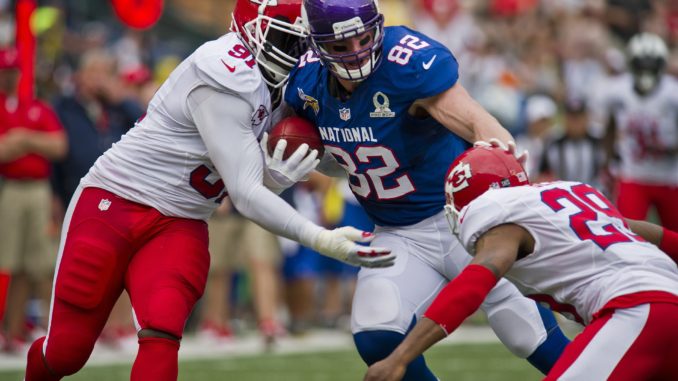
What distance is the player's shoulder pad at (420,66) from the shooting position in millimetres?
4234

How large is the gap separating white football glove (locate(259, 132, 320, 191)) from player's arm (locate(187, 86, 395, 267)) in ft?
0.25

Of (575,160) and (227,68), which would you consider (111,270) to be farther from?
(575,160)

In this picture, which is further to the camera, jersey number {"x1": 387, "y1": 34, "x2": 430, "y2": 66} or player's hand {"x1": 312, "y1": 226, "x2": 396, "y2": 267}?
jersey number {"x1": 387, "y1": 34, "x2": 430, "y2": 66}

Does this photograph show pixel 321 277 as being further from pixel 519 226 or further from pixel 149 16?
pixel 519 226

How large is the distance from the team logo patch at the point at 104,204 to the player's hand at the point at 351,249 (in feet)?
3.00

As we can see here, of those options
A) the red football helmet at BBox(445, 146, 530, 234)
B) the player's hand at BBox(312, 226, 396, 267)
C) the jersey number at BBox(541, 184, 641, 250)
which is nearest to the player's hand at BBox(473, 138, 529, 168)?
the red football helmet at BBox(445, 146, 530, 234)

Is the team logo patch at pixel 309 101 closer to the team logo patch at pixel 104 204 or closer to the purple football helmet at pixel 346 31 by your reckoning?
the purple football helmet at pixel 346 31

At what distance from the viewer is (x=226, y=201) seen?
8.55 meters

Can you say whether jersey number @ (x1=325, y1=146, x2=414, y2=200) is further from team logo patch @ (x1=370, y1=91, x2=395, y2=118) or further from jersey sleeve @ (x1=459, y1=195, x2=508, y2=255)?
jersey sleeve @ (x1=459, y1=195, x2=508, y2=255)

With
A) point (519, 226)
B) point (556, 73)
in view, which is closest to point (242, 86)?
point (519, 226)

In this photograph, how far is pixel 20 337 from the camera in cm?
787

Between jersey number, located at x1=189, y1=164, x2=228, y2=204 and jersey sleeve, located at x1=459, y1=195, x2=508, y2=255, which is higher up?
jersey sleeve, located at x1=459, y1=195, x2=508, y2=255

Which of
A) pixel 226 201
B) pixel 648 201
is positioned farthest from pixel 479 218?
pixel 648 201

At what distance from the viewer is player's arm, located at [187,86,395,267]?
399 cm
